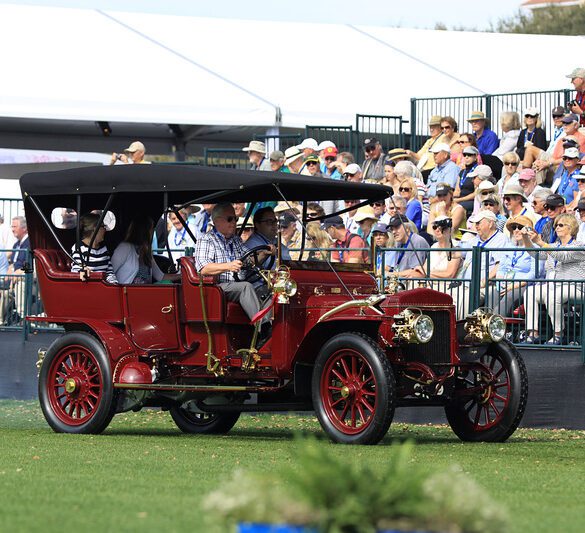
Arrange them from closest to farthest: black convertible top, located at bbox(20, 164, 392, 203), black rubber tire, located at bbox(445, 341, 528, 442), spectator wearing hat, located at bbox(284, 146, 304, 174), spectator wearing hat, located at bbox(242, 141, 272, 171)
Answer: black rubber tire, located at bbox(445, 341, 528, 442) → black convertible top, located at bbox(20, 164, 392, 203) → spectator wearing hat, located at bbox(284, 146, 304, 174) → spectator wearing hat, located at bbox(242, 141, 272, 171)

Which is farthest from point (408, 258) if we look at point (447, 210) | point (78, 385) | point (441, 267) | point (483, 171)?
point (78, 385)

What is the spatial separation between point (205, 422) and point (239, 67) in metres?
13.1

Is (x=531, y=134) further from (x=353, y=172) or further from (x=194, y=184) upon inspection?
(x=194, y=184)

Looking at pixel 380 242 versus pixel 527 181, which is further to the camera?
pixel 527 181

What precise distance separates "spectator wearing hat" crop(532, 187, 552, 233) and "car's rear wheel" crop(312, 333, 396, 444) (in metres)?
4.92

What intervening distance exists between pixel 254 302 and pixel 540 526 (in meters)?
5.35

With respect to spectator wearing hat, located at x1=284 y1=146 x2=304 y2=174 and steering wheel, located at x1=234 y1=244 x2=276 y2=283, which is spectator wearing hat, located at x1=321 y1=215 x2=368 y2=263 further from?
spectator wearing hat, located at x1=284 y1=146 x2=304 y2=174

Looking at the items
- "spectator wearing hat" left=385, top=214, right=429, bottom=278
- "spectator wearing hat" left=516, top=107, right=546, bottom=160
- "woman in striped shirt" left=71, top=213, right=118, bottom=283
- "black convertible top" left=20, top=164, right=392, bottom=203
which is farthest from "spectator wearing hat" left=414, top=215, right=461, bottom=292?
"spectator wearing hat" left=516, top=107, right=546, bottom=160

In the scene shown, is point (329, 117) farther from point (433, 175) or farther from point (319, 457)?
point (319, 457)

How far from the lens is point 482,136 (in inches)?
802

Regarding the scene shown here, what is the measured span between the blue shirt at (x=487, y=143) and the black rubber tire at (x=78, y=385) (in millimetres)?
9255

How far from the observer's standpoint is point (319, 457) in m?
5.05

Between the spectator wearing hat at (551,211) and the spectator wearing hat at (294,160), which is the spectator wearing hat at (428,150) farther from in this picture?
the spectator wearing hat at (551,211)

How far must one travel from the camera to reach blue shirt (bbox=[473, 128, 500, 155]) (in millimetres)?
20219
